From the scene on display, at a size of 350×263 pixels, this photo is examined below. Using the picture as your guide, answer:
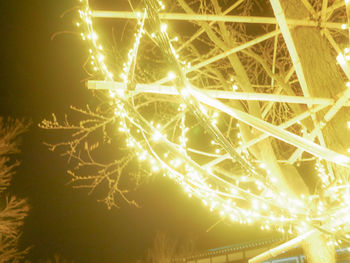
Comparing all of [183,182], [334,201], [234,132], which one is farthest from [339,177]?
[234,132]

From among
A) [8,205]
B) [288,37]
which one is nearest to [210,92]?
[288,37]

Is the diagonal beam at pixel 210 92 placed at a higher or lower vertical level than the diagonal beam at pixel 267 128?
higher

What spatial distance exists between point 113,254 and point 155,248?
2953 mm

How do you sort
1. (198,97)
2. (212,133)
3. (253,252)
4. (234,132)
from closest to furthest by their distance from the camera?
(212,133)
(198,97)
(234,132)
(253,252)

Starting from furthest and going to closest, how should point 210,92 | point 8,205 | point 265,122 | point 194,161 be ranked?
point 8,205 < point 194,161 < point 210,92 < point 265,122

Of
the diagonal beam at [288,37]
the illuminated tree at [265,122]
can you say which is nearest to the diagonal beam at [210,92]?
the illuminated tree at [265,122]

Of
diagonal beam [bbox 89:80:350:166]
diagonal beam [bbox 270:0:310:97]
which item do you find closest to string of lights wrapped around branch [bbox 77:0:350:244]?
diagonal beam [bbox 89:80:350:166]

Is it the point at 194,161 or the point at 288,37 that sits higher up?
the point at 288,37

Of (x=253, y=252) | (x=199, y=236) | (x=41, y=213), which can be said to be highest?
(x=41, y=213)

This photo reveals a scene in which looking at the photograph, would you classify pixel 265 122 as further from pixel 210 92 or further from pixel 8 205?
pixel 8 205

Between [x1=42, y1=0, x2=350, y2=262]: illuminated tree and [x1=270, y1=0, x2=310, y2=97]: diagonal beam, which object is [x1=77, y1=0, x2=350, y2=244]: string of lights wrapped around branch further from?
[x1=270, y1=0, x2=310, y2=97]: diagonal beam

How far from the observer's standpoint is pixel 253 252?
16672mm

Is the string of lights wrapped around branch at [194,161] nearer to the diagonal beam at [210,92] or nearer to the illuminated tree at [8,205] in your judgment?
the diagonal beam at [210,92]

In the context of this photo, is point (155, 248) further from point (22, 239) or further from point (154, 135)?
point (154, 135)
